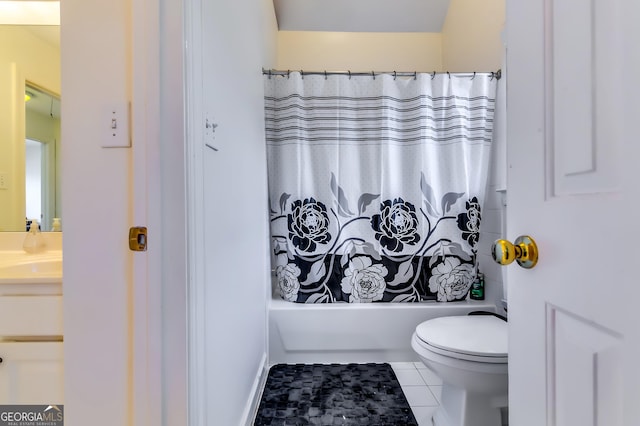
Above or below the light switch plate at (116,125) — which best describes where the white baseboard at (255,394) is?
below

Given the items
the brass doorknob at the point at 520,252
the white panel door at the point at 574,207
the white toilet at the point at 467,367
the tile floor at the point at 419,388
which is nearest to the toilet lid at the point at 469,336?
the white toilet at the point at 467,367

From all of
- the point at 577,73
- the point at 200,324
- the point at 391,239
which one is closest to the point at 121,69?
the point at 200,324

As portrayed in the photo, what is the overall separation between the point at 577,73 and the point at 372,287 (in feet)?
5.53

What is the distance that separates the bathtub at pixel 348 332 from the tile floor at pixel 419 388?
69mm

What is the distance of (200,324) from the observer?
2.68ft

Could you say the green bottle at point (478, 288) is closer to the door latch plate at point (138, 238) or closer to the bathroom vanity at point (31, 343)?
the door latch plate at point (138, 238)

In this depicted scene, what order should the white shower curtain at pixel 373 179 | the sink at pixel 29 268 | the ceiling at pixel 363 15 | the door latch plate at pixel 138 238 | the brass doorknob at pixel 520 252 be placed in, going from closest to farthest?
the brass doorknob at pixel 520 252 → the door latch plate at pixel 138 238 → the sink at pixel 29 268 → the white shower curtain at pixel 373 179 → the ceiling at pixel 363 15

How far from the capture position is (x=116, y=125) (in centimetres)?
74

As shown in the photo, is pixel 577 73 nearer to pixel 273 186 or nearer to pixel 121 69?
pixel 121 69

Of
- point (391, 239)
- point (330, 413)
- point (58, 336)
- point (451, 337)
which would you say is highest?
point (391, 239)

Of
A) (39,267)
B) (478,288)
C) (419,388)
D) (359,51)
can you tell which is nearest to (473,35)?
(359,51)

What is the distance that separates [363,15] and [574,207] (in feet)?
8.29

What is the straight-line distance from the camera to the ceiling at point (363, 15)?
2.43 meters

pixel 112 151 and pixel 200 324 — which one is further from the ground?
pixel 112 151
